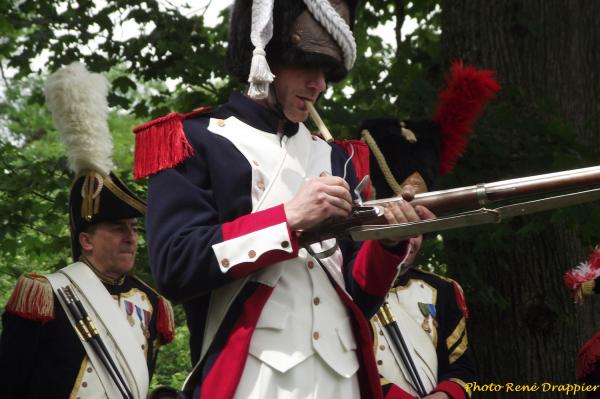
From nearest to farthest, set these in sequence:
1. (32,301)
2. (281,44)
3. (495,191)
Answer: (495,191) < (281,44) < (32,301)

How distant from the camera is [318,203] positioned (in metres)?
2.95

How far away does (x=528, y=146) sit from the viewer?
641 cm

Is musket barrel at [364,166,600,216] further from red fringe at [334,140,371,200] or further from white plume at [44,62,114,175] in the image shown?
white plume at [44,62,114,175]

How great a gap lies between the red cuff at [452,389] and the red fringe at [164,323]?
77.8 inches

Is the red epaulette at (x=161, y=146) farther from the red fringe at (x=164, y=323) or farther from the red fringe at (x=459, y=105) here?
the red fringe at (x=164, y=323)

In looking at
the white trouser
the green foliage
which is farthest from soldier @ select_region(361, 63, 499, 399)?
the green foliage

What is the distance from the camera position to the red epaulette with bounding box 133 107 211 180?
3180 millimetres

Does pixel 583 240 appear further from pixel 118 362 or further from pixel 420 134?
pixel 118 362

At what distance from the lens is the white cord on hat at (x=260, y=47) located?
329 cm

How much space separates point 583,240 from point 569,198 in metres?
3.31

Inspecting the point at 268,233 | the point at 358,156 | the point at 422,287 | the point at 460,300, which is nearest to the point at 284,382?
the point at 268,233

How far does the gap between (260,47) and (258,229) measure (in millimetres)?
652

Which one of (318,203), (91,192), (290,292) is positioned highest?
(91,192)

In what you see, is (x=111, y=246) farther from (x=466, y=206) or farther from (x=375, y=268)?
(x=466, y=206)
